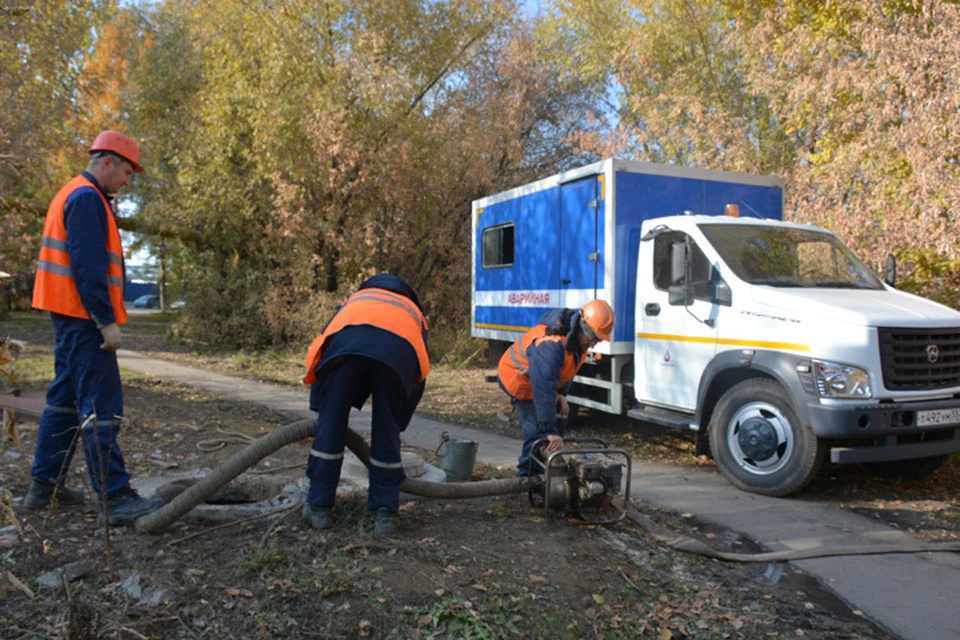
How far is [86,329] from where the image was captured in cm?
379

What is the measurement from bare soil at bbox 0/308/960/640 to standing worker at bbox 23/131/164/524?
24 cm

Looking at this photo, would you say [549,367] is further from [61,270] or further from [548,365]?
[61,270]

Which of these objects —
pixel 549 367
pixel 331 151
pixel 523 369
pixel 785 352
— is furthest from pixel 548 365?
pixel 331 151

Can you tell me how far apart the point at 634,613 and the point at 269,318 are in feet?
45.8

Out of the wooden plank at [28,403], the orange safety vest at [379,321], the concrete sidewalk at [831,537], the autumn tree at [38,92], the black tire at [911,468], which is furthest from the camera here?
the autumn tree at [38,92]

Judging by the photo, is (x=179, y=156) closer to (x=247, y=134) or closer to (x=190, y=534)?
(x=247, y=134)

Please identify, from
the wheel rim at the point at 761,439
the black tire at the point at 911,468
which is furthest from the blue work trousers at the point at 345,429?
the black tire at the point at 911,468

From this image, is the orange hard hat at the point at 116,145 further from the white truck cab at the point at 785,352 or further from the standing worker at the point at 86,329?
the white truck cab at the point at 785,352

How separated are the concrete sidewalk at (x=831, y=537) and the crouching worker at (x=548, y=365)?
44.7 inches

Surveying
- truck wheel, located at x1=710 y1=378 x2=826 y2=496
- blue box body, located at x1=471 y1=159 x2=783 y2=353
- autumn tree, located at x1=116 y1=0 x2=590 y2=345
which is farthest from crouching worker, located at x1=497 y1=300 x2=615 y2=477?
autumn tree, located at x1=116 y1=0 x2=590 y2=345

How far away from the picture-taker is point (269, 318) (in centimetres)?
1614

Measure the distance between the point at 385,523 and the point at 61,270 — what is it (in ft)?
7.18

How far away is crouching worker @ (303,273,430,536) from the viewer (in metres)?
3.76

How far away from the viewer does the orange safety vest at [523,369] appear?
4.95m
